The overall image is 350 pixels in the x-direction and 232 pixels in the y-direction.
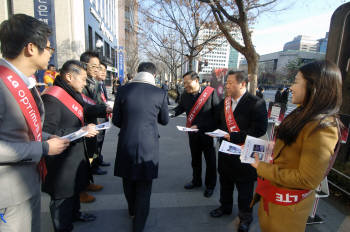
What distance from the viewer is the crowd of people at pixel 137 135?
1143mm

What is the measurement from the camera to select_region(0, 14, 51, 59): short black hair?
45.7 inches

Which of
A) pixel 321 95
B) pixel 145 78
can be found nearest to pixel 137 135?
pixel 145 78

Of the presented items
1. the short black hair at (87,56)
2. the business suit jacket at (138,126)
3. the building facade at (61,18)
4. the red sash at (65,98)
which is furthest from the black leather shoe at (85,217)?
the building facade at (61,18)

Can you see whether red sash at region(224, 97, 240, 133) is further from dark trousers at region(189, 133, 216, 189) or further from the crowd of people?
dark trousers at region(189, 133, 216, 189)

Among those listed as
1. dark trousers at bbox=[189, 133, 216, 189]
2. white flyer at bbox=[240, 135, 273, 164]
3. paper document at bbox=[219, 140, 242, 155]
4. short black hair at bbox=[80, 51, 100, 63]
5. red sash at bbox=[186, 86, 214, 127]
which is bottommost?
dark trousers at bbox=[189, 133, 216, 189]

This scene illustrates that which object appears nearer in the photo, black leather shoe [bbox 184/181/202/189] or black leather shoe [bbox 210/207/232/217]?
black leather shoe [bbox 210/207/232/217]

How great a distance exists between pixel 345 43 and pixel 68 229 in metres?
5.48

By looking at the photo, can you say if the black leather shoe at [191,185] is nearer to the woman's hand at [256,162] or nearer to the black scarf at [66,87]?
the woman's hand at [256,162]

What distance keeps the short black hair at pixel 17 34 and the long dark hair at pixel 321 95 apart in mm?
Result: 1774

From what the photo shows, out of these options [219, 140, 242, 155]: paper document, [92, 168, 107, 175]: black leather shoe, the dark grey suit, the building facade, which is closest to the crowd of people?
the dark grey suit

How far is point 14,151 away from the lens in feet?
3.53

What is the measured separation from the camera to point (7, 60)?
119 centimetres

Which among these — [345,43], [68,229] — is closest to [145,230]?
[68,229]

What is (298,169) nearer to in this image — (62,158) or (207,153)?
(207,153)
